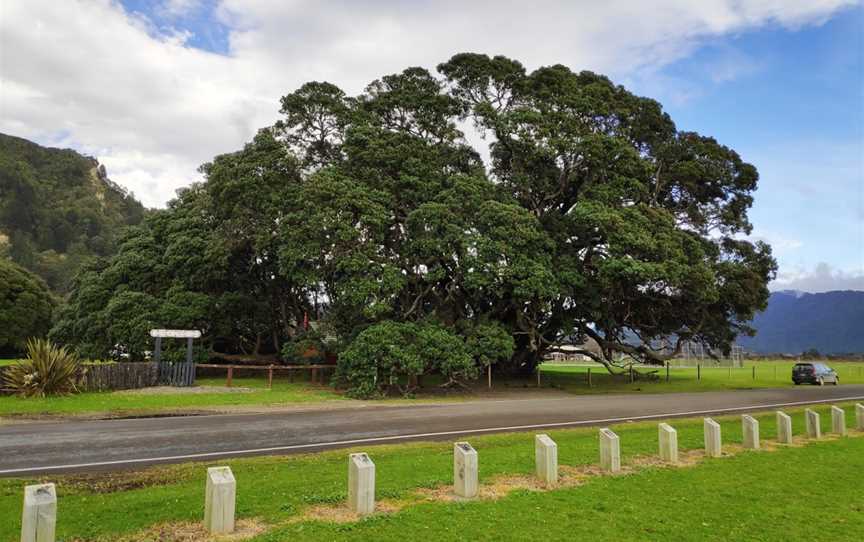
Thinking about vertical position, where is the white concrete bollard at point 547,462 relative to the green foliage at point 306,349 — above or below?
below

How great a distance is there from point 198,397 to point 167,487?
12.8 meters

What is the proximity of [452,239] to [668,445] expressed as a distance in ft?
49.5

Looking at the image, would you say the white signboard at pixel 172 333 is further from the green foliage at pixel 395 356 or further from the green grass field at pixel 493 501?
the green grass field at pixel 493 501

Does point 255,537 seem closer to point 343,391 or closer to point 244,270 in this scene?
point 343,391

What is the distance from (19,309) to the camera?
4422 centimetres

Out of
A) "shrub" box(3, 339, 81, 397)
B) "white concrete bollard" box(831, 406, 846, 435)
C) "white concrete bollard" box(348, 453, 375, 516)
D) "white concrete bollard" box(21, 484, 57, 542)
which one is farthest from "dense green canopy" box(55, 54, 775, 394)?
"white concrete bollard" box(21, 484, 57, 542)

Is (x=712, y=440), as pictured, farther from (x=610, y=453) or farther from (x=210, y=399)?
(x=210, y=399)

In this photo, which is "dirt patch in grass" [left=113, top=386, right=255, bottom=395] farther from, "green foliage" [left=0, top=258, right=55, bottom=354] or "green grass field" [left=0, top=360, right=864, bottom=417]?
"green foliage" [left=0, top=258, right=55, bottom=354]

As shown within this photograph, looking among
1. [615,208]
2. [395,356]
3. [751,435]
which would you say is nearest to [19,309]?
[395,356]

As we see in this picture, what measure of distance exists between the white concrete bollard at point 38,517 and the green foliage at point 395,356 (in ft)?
55.1

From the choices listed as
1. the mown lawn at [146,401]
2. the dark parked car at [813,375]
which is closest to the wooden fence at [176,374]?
the mown lawn at [146,401]

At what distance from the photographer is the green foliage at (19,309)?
143ft

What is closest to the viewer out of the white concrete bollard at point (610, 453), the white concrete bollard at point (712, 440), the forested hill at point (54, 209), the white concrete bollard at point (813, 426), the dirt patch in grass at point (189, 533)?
the dirt patch in grass at point (189, 533)

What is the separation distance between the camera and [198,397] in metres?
19.2
